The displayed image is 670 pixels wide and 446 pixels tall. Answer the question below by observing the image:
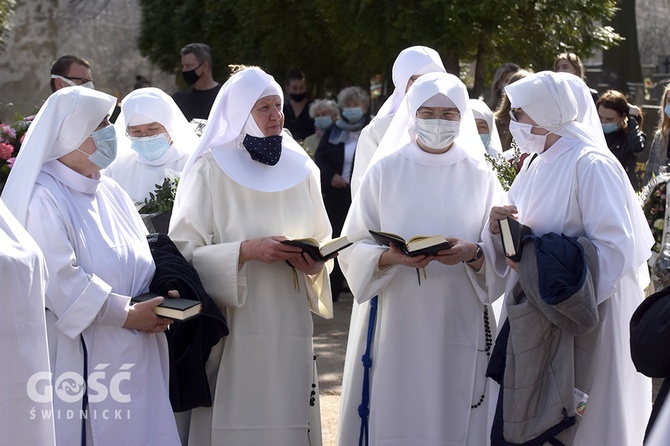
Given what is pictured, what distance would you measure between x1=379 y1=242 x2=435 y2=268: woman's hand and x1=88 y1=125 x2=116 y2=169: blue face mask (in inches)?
54.9

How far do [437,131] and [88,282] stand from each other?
76.9 inches

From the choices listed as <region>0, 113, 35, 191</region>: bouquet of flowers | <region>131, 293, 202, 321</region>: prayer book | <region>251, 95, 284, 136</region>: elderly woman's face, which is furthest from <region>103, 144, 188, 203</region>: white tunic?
<region>131, 293, 202, 321</region>: prayer book

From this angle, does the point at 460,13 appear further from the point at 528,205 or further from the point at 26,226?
the point at 26,226

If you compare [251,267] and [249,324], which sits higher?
[251,267]

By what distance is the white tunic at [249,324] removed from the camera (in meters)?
5.30

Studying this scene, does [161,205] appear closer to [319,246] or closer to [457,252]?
[319,246]

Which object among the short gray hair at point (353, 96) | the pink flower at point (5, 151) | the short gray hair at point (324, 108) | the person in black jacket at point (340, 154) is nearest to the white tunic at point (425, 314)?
the pink flower at point (5, 151)

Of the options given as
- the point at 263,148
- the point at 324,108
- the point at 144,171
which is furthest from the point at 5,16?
the point at 263,148

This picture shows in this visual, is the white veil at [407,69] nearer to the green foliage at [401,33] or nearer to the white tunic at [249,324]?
the white tunic at [249,324]

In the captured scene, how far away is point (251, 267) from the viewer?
211 inches

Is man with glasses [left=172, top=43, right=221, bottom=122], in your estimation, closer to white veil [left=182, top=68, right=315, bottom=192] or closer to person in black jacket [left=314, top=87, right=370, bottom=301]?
person in black jacket [left=314, top=87, right=370, bottom=301]

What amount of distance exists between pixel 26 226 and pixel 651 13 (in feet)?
106

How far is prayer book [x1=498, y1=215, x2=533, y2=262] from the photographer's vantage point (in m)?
4.77

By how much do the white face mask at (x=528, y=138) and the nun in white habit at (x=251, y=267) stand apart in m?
1.09
